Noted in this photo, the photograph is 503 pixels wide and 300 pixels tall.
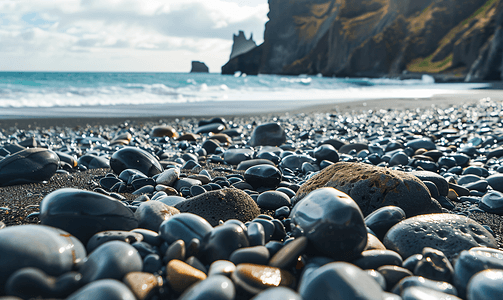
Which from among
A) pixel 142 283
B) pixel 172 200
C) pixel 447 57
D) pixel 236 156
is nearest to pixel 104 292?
pixel 142 283

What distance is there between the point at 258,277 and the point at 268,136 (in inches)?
132

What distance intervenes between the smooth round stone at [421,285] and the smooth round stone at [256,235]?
0.50 m

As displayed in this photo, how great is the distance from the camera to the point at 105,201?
1.38 meters

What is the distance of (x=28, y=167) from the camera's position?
2.37 m

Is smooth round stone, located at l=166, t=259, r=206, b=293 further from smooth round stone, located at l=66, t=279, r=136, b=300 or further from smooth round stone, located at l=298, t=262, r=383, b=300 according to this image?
smooth round stone, located at l=298, t=262, r=383, b=300

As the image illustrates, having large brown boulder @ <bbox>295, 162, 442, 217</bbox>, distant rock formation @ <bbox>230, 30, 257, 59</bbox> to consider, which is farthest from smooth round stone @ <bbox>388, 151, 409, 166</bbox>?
distant rock formation @ <bbox>230, 30, 257, 59</bbox>

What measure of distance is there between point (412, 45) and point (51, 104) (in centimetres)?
4599

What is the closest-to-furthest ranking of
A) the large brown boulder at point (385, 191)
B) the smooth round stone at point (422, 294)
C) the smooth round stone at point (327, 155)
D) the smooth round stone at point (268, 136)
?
the smooth round stone at point (422, 294) → the large brown boulder at point (385, 191) → the smooth round stone at point (327, 155) → the smooth round stone at point (268, 136)

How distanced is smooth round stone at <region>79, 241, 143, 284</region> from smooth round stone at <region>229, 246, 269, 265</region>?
32cm

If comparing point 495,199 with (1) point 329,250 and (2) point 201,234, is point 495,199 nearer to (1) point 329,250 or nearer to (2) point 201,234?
(1) point 329,250

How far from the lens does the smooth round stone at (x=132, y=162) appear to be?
2.69 metres

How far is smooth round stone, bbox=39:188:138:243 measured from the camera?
1279mm

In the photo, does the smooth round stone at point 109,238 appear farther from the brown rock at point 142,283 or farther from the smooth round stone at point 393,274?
the smooth round stone at point 393,274

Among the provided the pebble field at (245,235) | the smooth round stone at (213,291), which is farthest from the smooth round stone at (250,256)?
the smooth round stone at (213,291)
